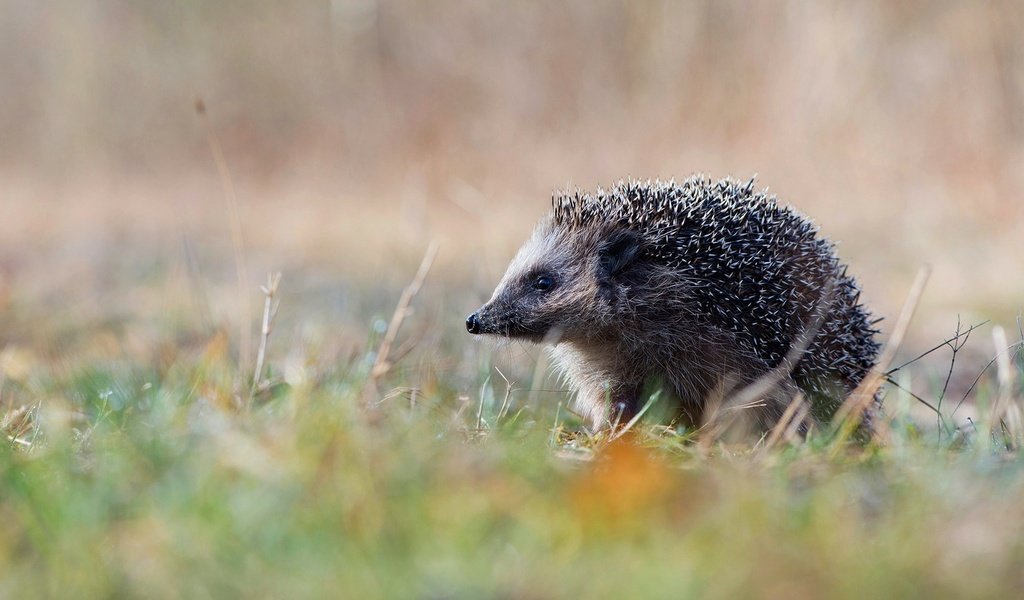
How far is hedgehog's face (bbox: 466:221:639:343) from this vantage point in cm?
480

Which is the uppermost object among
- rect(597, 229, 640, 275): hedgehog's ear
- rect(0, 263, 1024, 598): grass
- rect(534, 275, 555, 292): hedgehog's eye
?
rect(597, 229, 640, 275): hedgehog's ear

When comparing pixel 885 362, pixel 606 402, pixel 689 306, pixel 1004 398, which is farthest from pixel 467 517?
pixel 689 306

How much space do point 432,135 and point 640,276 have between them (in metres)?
12.9

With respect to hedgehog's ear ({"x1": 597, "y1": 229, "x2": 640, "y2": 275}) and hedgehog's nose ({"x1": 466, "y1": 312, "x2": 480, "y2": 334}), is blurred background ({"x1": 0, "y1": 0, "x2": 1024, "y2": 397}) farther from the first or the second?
hedgehog's ear ({"x1": 597, "y1": 229, "x2": 640, "y2": 275})

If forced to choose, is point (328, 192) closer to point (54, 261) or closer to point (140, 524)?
point (54, 261)

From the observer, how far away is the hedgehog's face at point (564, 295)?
4801 millimetres

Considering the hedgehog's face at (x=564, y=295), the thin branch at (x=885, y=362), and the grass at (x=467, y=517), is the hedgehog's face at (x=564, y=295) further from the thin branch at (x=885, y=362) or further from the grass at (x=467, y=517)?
the grass at (x=467, y=517)

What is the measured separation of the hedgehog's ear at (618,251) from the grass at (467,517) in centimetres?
174

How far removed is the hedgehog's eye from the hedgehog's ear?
261 millimetres

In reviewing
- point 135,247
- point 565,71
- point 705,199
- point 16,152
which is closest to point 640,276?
point 705,199

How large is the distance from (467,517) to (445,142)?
14.8 m

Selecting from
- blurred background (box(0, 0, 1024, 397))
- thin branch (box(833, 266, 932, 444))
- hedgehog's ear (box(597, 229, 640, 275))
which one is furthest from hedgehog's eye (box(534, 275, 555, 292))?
thin branch (box(833, 266, 932, 444))

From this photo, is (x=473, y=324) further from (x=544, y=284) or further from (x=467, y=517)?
(x=467, y=517)

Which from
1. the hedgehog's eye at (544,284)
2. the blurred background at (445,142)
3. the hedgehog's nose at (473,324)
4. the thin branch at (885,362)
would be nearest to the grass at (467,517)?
the thin branch at (885,362)
